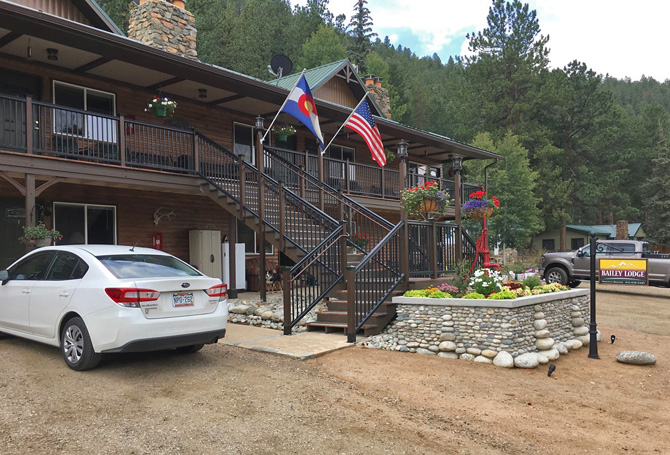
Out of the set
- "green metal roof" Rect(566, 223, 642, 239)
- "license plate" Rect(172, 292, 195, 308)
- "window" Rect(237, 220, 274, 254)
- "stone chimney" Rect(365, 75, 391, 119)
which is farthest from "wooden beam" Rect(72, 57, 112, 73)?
"green metal roof" Rect(566, 223, 642, 239)

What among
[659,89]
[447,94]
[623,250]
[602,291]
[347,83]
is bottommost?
[602,291]

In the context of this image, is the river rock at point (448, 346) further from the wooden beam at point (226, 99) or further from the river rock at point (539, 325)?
the wooden beam at point (226, 99)

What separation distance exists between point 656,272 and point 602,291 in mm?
1878

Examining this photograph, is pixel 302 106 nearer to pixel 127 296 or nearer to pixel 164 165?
pixel 164 165

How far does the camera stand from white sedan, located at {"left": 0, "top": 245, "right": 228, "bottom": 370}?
559cm

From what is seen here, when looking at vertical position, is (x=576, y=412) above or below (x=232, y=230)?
below

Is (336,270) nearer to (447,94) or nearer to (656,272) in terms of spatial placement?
(656,272)

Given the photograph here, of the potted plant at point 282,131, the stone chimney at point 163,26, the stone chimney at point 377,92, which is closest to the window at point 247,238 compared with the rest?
the potted plant at point 282,131

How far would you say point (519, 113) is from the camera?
43344 mm

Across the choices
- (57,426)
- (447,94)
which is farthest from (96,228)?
(447,94)

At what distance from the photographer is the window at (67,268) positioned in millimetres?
6070

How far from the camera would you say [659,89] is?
8225 centimetres

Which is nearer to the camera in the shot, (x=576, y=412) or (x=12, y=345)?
(x=576, y=412)

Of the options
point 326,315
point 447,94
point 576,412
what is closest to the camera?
point 576,412
